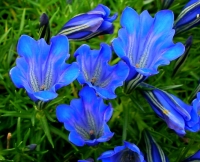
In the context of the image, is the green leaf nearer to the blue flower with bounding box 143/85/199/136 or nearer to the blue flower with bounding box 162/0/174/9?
the blue flower with bounding box 143/85/199/136

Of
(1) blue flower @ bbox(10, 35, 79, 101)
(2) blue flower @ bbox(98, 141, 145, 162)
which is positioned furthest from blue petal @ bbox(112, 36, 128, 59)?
(2) blue flower @ bbox(98, 141, 145, 162)

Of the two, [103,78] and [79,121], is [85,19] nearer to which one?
[103,78]

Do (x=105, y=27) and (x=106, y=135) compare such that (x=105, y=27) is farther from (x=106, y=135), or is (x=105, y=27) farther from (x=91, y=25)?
(x=106, y=135)

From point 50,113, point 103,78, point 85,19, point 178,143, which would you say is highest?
point 85,19

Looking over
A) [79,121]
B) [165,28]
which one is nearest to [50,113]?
[79,121]

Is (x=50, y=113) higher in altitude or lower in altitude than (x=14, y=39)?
lower

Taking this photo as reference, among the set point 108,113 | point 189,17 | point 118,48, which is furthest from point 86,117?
point 189,17

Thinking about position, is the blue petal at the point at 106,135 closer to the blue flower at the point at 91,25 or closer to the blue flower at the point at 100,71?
the blue flower at the point at 100,71

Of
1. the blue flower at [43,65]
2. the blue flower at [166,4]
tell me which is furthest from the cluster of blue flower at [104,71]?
the blue flower at [166,4]
